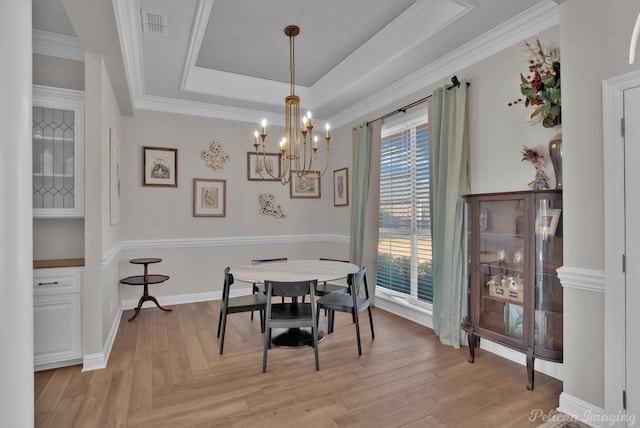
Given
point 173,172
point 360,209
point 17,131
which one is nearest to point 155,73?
point 173,172

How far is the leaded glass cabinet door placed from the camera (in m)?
2.88

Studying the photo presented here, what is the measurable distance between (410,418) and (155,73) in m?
4.10

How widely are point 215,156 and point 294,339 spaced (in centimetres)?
291

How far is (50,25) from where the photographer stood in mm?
2820

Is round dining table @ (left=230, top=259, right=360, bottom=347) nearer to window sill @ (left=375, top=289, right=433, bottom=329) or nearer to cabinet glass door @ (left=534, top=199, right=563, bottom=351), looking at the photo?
window sill @ (left=375, top=289, right=433, bottom=329)

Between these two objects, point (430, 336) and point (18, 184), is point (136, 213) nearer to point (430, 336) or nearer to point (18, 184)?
point (430, 336)

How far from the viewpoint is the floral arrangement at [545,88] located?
2434 mm

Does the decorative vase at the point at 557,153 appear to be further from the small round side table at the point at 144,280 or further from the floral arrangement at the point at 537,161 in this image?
the small round side table at the point at 144,280

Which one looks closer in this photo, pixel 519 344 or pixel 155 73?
pixel 519 344

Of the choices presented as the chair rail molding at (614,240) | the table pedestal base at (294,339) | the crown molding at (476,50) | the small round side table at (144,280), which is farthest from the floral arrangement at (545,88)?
the small round side table at (144,280)

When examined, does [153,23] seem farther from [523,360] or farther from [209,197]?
[523,360]

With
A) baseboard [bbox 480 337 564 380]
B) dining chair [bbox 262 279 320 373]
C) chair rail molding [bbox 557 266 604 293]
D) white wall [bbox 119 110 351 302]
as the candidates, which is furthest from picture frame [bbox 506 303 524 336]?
white wall [bbox 119 110 351 302]

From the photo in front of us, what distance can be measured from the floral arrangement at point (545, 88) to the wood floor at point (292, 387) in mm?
1949

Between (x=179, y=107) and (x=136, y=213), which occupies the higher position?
(x=179, y=107)
